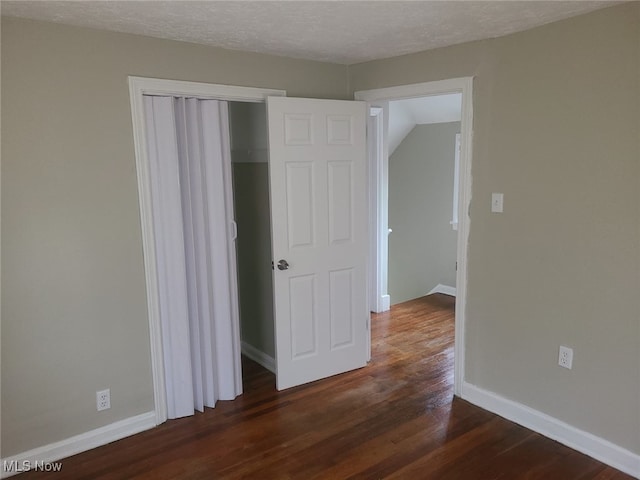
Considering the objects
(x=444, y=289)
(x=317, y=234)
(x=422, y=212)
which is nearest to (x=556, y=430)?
(x=317, y=234)

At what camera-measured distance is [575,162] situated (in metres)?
2.44

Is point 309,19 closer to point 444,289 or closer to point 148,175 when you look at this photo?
point 148,175

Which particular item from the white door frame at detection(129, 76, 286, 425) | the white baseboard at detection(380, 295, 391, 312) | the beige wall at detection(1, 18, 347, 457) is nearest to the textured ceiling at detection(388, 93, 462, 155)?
the white baseboard at detection(380, 295, 391, 312)

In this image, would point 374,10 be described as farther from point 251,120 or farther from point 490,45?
point 251,120

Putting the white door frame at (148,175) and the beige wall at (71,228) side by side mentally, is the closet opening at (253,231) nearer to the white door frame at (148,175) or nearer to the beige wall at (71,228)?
the white door frame at (148,175)

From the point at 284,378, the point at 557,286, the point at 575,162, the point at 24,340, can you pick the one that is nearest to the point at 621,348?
the point at 557,286

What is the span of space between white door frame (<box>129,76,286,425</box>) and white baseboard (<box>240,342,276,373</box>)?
0.92 metres

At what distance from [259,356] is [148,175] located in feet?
5.85

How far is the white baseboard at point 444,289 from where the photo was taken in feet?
18.4

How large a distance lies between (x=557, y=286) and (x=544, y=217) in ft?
1.27

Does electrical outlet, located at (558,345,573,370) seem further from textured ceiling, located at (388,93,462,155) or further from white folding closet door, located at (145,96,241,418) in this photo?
textured ceiling, located at (388,93,462,155)

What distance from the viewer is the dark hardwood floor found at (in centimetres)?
243

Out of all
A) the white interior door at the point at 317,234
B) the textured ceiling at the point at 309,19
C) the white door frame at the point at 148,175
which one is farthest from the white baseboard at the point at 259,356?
the textured ceiling at the point at 309,19

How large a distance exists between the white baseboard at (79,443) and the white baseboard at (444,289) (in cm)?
378
